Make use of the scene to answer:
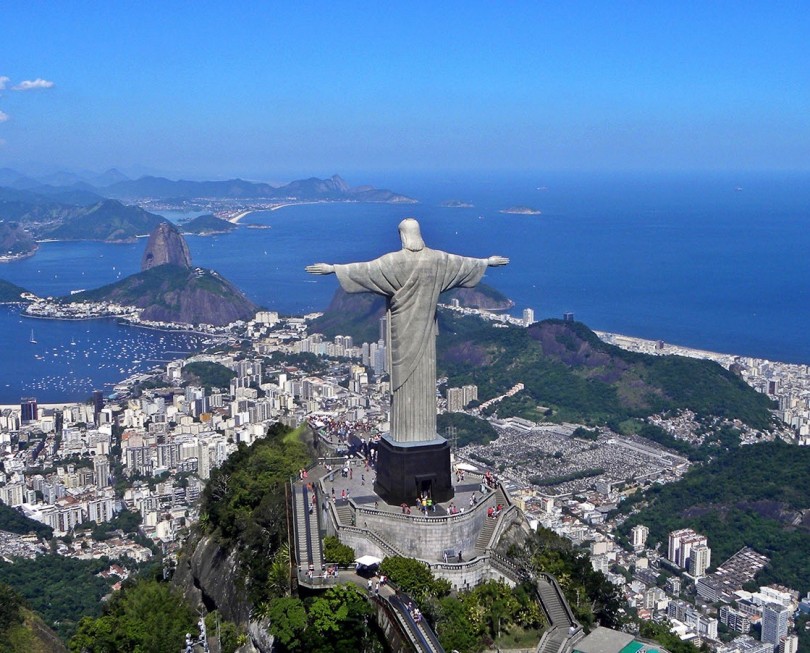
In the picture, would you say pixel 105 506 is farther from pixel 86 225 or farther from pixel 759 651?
pixel 86 225

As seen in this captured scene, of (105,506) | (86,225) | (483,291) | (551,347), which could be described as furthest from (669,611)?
(86,225)

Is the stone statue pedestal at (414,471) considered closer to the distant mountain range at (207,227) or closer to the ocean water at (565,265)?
the ocean water at (565,265)

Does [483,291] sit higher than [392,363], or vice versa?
[392,363]

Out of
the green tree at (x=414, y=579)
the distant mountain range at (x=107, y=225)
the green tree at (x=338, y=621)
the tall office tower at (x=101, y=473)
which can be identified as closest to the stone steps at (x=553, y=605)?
the green tree at (x=414, y=579)

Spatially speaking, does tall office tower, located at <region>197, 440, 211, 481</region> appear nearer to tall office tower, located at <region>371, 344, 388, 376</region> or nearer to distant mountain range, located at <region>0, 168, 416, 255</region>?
tall office tower, located at <region>371, 344, 388, 376</region>

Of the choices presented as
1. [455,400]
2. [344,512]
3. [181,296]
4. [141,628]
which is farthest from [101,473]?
[181,296]
